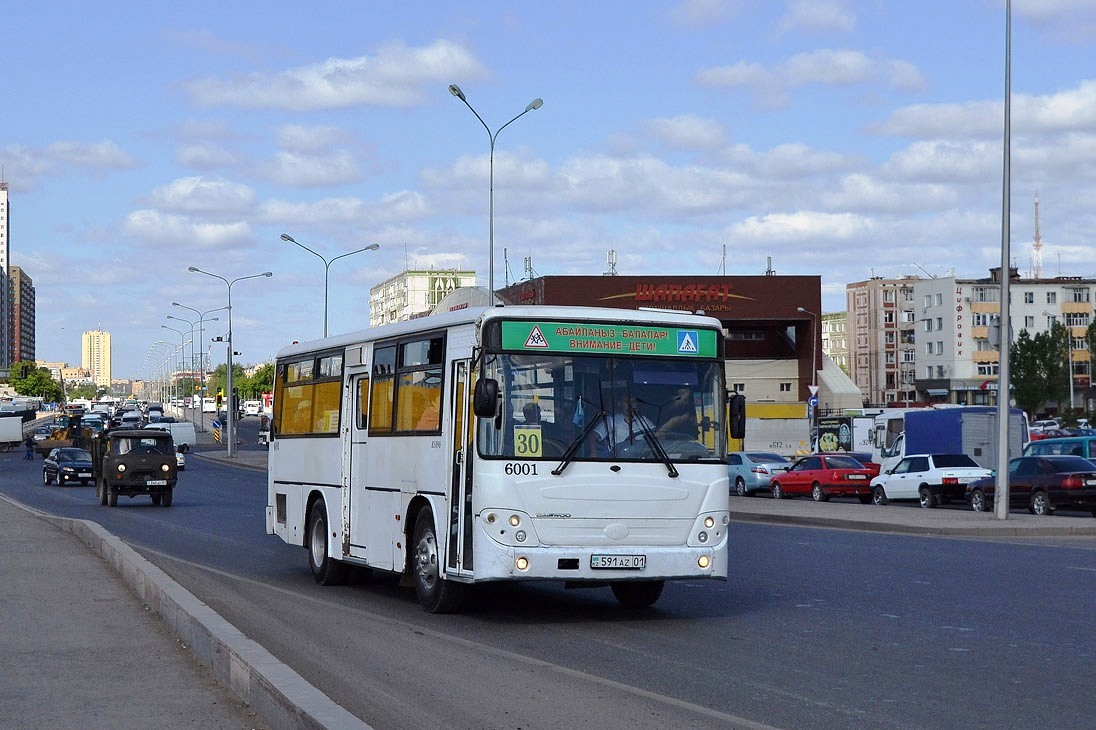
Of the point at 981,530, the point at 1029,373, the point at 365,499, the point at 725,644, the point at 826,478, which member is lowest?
the point at 981,530

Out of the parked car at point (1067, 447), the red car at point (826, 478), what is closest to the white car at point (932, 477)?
the parked car at point (1067, 447)

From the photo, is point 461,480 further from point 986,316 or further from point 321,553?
point 986,316

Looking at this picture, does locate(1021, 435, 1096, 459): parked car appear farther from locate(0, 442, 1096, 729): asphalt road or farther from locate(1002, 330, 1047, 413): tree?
locate(1002, 330, 1047, 413): tree

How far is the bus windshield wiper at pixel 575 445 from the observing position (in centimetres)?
1227

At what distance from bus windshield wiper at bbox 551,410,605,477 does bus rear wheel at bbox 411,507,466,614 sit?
4.94 ft

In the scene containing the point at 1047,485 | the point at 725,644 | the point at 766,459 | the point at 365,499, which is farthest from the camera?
the point at 766,459

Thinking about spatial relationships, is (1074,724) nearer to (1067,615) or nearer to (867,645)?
(867,645)

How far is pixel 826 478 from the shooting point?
42.0 metres

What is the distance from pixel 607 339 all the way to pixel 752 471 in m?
33.4

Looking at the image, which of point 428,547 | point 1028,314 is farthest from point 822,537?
point 1028,314

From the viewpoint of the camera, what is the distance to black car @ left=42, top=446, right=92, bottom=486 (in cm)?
5350

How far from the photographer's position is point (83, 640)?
36.0ft

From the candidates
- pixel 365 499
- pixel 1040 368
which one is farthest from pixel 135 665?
pixel 1040 368

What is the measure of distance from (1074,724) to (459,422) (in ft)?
20.6
